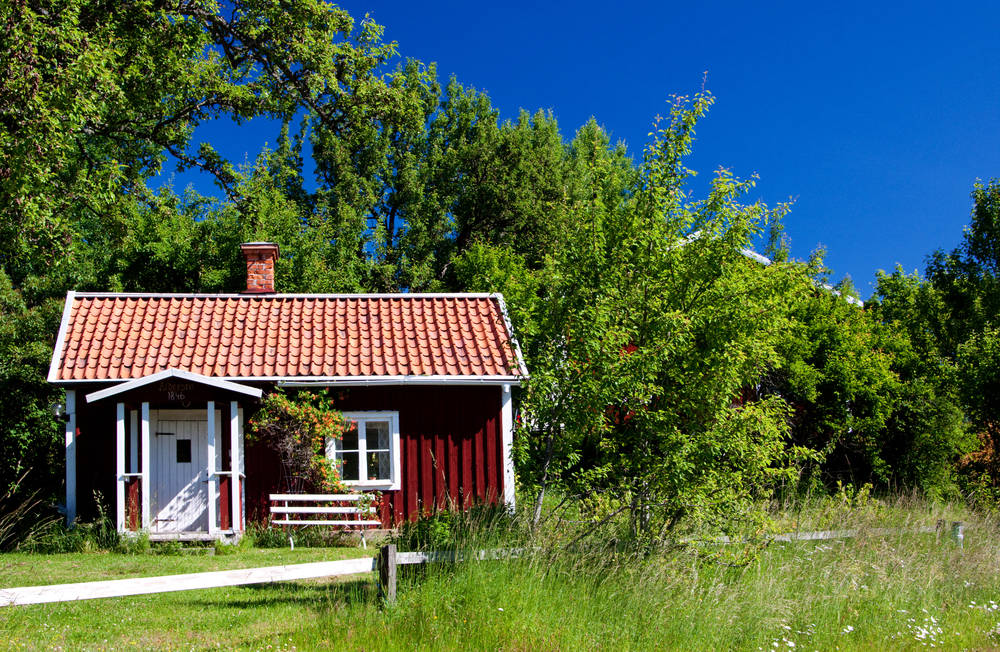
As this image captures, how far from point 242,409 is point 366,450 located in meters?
2.22

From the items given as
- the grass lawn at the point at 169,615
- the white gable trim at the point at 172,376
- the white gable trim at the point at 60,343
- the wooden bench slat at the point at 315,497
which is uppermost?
the white gable trim at the point at 60,343

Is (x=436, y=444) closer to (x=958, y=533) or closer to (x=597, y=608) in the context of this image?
(x=597, y=608)

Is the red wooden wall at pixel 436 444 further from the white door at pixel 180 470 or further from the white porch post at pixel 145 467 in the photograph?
the white porch post at pixel 145 467

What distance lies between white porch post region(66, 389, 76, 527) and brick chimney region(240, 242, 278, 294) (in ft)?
13.8

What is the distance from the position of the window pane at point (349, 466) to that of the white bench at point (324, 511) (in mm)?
644

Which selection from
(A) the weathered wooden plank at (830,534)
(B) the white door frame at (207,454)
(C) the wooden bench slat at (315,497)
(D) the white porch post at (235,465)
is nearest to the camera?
(A) the weathered wooden plank at (830,534)

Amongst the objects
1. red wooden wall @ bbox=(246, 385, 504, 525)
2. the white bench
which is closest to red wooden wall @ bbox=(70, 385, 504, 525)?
red wooden wall @ bbox=(246, 385, 504, 525)

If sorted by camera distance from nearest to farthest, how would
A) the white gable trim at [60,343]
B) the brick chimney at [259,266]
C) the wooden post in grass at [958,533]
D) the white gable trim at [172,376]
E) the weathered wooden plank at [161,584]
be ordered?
the weathered wooden plank at [161,584], the wooden post in grass at [958,533], the white gable trim at [172,376], the white gable trim at [60,343], the brick chimney at [259,266]

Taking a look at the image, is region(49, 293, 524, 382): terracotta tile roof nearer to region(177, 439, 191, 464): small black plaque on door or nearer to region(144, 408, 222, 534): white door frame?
region(144, 408, 222, 534): white door frame

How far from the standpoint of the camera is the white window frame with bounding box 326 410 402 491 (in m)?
14.8

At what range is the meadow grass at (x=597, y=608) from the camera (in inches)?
284

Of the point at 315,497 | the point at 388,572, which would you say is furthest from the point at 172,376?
the point at 388,572

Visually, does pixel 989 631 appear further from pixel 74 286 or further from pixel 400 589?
pixel 74 286

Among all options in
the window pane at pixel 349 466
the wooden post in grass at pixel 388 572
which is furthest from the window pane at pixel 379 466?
the wooden post in grass at pixel 388 572
